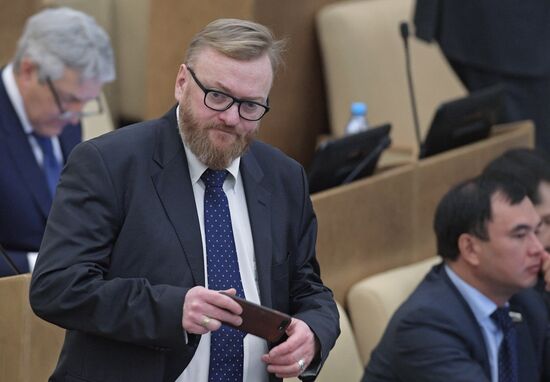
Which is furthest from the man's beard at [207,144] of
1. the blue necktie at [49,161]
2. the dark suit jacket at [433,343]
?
the blue necktie at [49,161]

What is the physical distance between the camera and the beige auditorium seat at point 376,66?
14.6 ft

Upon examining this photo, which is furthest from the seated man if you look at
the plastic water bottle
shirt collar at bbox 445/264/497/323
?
the plastic water bottle

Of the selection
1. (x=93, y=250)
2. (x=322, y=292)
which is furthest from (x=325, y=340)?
(x=93, y=250)

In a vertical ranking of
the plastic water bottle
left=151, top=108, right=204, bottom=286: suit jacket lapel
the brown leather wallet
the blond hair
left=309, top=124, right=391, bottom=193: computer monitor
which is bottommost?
the plastic water bottle

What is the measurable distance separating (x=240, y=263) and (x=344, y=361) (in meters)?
1.05

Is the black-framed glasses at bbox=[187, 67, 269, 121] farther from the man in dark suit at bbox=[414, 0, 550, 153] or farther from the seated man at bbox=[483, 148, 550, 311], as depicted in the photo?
the man in dark suit at bbox=[414, 0, 550, 153]

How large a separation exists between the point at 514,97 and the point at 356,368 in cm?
174

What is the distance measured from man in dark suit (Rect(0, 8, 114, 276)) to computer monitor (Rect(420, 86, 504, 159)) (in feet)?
3.46

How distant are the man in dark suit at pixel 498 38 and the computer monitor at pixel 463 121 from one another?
0.31 m

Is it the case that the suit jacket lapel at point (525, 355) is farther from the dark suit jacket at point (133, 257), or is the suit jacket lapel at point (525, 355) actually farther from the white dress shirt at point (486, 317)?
the dark suit jacket at point (133, 257)

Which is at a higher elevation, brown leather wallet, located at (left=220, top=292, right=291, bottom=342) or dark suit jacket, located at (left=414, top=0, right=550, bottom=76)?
brown leather wallet, located at (left=220, top=292, right=291, bottom=342)

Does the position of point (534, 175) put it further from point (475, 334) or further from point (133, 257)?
point (133, 257)

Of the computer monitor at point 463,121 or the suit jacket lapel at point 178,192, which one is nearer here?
the suit jacket lapel at point 178,192

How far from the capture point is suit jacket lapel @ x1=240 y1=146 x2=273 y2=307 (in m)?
2.02
